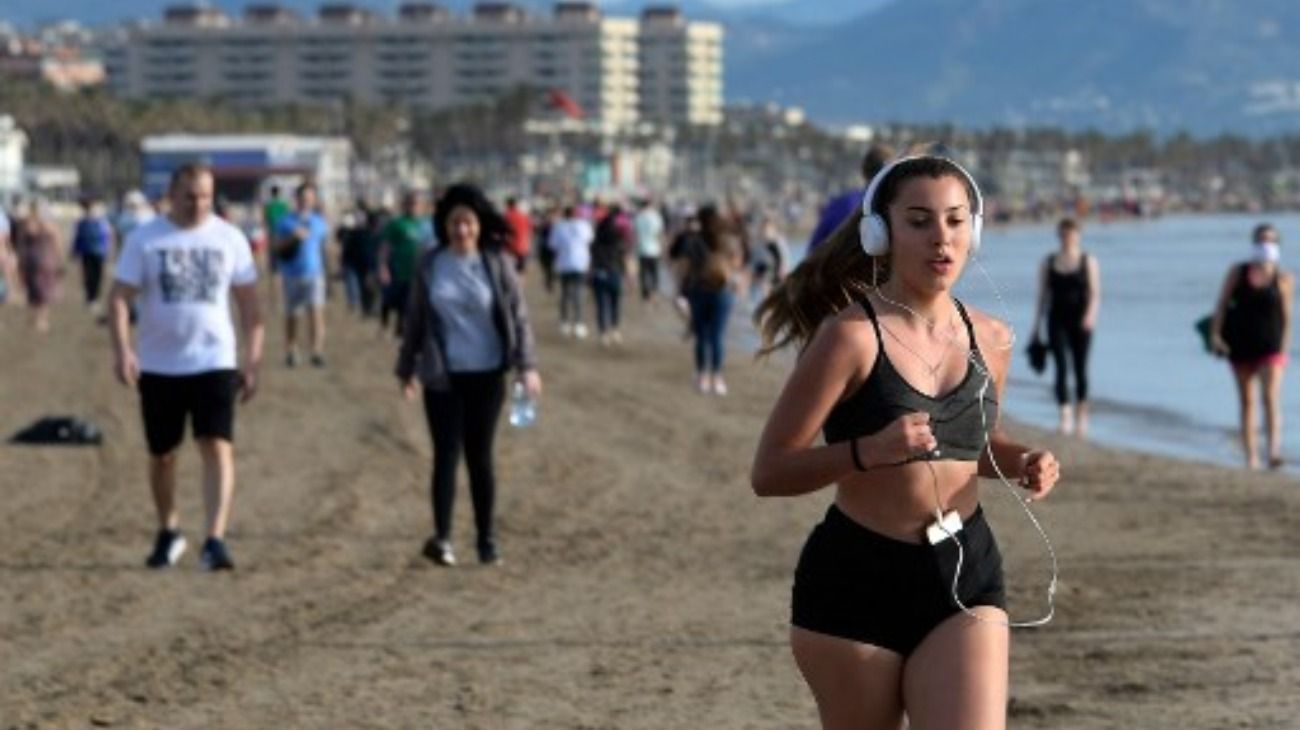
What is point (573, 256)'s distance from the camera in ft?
98.0

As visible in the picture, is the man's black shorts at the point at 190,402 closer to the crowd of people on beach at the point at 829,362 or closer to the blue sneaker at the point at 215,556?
the crowd of people on beach at the point at 829,362

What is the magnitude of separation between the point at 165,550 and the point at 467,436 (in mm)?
1285

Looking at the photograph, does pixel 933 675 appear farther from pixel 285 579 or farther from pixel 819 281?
pixel 285 579

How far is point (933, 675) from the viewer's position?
505cm

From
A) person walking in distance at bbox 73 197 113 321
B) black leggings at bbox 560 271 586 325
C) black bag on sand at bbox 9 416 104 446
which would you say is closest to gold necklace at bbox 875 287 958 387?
black bag on sand at bbox 9 416 104 446

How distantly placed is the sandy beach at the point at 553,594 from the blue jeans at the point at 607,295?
969 cm

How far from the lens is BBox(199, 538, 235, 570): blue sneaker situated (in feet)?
38.5

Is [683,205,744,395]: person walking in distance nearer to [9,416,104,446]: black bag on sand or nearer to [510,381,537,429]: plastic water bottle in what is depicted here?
[9,416,104,446]: black bag on sand

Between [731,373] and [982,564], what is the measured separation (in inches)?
819

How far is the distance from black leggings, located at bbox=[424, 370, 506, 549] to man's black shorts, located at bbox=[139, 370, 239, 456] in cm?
78

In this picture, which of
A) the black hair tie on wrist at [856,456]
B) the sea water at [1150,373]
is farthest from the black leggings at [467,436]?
the black hair tie on wrist at [856,456]

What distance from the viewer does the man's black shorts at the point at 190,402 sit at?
37.8 feet

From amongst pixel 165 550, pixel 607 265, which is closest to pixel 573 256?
pixel 607 265

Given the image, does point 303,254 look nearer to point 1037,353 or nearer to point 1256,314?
point 1037,353
